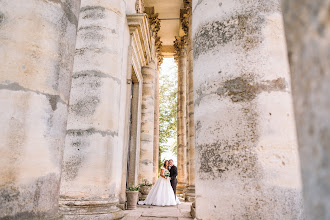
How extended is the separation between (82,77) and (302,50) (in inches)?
182

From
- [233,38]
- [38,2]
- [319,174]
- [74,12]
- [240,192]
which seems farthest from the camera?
[74,12]

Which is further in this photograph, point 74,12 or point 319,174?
point 74,12

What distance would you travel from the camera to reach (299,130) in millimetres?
634

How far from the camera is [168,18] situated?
15328 mm

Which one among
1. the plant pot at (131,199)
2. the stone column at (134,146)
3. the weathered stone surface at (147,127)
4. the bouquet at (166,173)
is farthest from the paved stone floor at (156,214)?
the weathered stone surface at (147,127)

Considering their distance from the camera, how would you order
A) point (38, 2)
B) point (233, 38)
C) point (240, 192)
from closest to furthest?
point (240, 192) → point (38, 2) → point (233, 38)

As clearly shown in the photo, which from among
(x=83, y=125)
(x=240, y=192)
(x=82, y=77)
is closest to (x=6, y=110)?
(x=240, y=192)

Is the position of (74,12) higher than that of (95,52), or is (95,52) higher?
(95,52)

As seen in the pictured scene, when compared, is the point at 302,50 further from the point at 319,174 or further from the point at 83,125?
the point at 83,125

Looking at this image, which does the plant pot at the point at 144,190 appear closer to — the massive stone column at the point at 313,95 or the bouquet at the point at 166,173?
the bouquet at the point at 166,173

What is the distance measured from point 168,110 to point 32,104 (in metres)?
20.3

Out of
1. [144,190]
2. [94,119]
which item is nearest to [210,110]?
[94,119]

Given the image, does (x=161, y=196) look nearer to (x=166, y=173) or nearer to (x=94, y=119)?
(x=166, y=173)

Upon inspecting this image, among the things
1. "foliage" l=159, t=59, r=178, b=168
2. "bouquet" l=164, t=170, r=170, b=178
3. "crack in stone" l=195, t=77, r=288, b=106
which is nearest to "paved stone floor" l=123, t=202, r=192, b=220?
"bouquet" l=164, t=170, r=170, b=178
